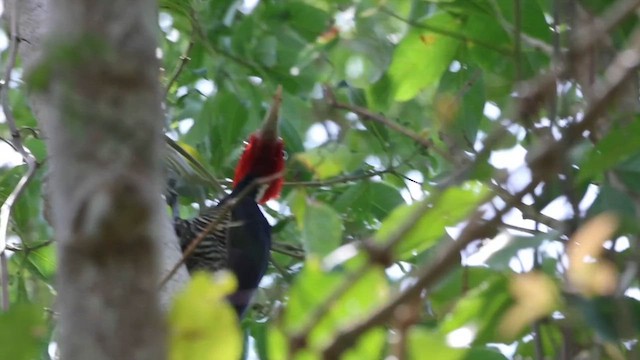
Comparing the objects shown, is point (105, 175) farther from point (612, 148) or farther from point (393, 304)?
point (612, 148)

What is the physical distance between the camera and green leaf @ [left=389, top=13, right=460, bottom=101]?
1.62 m

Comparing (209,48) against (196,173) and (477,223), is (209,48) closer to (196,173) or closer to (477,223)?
(196,173)

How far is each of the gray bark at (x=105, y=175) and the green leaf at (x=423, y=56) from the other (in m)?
1.00

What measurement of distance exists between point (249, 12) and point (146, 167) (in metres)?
1.78

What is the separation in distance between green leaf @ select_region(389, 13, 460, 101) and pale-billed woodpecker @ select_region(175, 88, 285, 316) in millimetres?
412

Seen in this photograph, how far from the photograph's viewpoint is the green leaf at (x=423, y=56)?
162cm

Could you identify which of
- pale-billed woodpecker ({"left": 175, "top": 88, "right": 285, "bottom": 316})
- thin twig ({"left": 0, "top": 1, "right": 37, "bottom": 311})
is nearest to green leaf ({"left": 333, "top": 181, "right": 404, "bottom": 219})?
pale-billed woodpecker ({"left": 175, "top": 88, "right": 285, "bottom": 316})

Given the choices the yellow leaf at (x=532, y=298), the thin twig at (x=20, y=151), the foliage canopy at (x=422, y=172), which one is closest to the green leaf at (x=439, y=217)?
the foliage canopy at (x=422, y=172)

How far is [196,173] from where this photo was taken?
6.77ft

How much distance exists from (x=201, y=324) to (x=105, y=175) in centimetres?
16

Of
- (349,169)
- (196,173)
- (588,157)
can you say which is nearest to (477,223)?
(588,157)

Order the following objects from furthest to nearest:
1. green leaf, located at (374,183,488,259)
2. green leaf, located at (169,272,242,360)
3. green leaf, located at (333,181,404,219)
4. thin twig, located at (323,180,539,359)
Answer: green leaf, located at (333,181,404,219) → green leaf, located at (374,183,488,259) → green leaf, located at (169,272,242,360) → thin twig, located at (323,180,539,359)

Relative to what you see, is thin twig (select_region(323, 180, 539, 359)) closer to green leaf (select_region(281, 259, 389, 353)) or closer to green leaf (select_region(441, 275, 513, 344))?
green leaf (select_region(281, 259, 389, 353))

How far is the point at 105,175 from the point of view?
24.4 inches
